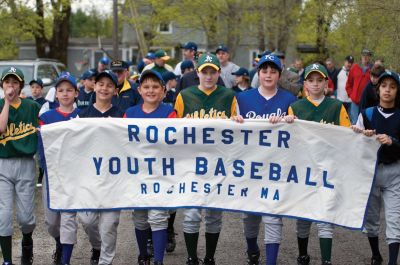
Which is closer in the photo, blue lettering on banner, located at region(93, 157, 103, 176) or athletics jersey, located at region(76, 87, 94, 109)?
blue lettering on banner, located at region(93, 157, 103, 176)

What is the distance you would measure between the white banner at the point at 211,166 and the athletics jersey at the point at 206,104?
32 cm

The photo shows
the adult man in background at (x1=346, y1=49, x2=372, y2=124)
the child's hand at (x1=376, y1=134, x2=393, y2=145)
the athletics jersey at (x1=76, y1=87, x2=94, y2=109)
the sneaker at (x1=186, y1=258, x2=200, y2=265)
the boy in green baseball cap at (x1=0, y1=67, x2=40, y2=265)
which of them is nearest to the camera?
the child's hand at (x1=376, y1=134, x2=393, y2=145)

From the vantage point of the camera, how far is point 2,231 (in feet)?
21.5

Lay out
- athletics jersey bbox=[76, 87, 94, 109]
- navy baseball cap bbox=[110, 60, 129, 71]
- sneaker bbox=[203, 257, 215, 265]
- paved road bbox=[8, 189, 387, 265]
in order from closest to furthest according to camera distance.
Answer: sneaker bbox=[203, 257, 215, 265] → paved road bbox=[8, 189, 387, 265] → navy baseball cap bbox=[110, 60, 129, 71] → athletics jersey bbox=[76, 87, 94, 109]

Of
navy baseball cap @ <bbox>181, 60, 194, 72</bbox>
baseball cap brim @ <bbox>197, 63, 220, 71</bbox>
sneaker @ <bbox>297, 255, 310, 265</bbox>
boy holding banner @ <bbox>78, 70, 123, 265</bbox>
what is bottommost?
sneaker @ <bbox>297, 255, 310, 265</bbox>

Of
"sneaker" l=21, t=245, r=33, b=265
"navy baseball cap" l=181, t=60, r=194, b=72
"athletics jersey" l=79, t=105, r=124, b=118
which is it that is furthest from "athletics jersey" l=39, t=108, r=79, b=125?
"navy baseball cap" l=181, t=60, r=194, b=72

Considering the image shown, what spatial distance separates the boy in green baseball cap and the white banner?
27cm

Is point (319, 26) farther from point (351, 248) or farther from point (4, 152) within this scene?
point (4, 152)

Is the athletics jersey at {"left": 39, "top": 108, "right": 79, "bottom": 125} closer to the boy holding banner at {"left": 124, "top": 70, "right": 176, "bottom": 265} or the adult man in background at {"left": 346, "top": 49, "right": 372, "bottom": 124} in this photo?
the boy holding banner at {"left": 124, "top": 70, "right": 176, "bottom": 265}

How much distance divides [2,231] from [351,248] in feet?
12.6

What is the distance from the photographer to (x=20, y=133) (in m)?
6.69

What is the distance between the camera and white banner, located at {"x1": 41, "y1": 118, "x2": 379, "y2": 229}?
645cm

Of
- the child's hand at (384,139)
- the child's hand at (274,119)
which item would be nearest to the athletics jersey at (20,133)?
the child's hand at (274,119)

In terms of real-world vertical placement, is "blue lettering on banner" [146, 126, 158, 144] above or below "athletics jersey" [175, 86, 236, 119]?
below
